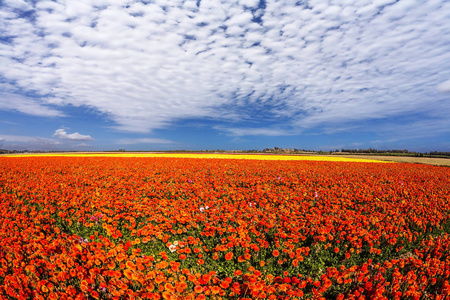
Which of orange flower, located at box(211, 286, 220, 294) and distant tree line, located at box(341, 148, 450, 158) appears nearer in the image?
orange flower, located at box(211, 286, 220, 294)

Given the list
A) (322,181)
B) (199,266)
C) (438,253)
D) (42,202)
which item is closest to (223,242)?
(199,266)

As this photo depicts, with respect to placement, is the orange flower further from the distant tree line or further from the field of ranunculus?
the distant tree line

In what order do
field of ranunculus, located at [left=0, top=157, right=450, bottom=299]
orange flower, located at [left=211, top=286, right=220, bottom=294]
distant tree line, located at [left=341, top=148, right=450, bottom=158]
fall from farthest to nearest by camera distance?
distant tree line, located at [left=341, top=148, right=450, bottom=158]
field of ranunculus, located at [left=0, top=157, right=450, bottom=299]
orange flower, located at [left=211, top=286, right=220, bottom=294]

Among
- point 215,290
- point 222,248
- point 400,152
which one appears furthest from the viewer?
point 400,152

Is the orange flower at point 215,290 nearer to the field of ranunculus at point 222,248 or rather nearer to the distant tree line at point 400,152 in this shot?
the field of ranunculus at point 222,248

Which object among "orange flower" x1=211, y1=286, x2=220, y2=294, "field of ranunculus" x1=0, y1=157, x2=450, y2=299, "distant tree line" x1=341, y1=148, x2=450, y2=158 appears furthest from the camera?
"distant tree line" x1=341, y1=148, x2=450, y2=158

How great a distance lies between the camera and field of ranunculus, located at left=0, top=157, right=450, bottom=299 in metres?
3.73

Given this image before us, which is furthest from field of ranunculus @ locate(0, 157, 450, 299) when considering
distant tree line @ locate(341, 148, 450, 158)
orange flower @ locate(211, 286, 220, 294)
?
distant tree line @ locate(341, 148, 450, 158)

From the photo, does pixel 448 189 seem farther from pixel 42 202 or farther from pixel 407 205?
pixel 42 202

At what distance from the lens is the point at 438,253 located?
5.34 m

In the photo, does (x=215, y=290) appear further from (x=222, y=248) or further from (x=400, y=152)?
(x=400, y=152)

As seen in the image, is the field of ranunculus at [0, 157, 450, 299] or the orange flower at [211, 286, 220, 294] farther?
the field of ranunculus at [0, 157, 450, 299]

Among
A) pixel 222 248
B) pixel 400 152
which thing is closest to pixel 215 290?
pixel 222 248

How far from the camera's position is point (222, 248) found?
483 centimetres
